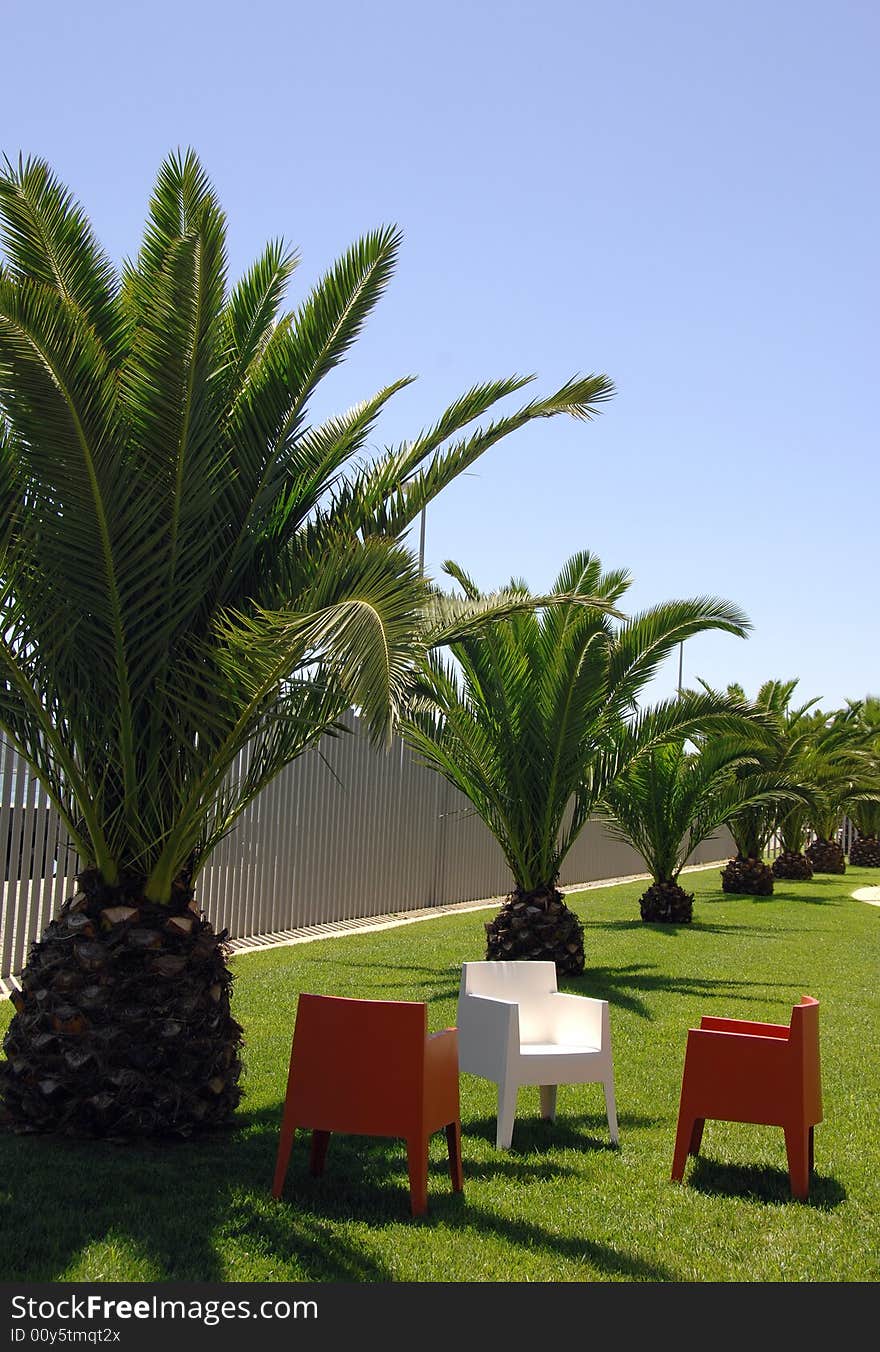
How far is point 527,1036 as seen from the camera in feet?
22.9

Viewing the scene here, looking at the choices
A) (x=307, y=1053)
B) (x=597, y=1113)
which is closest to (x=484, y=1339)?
(x=307, y=1053)

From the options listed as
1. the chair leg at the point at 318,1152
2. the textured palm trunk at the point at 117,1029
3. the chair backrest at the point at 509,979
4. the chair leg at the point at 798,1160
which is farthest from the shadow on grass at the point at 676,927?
the chair leg at the point at 318,1152

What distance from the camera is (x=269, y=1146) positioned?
590 cm

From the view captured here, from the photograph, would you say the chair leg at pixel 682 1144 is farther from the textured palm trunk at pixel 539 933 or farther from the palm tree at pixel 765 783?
the palm tree at pixel 765 783

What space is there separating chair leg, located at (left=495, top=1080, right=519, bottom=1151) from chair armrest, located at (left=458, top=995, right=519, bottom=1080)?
0.26 feet

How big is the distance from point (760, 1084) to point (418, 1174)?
1622mm

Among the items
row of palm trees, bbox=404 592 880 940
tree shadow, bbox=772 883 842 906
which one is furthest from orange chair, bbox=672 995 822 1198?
tree shadow, bbox=772 883 842 906

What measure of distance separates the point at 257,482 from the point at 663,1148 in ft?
12.7

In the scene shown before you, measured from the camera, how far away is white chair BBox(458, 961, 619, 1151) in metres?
6.06

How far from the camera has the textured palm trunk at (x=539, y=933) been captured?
11.7 meters

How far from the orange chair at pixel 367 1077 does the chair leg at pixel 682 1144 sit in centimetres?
115

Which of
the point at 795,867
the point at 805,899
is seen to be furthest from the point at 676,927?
the point at 795,867

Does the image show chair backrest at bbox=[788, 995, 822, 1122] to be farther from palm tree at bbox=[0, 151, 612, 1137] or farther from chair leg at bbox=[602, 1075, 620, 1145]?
palm tree at bbox=[0, 151, 612, 1137]

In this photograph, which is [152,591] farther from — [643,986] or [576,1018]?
[643,986]
